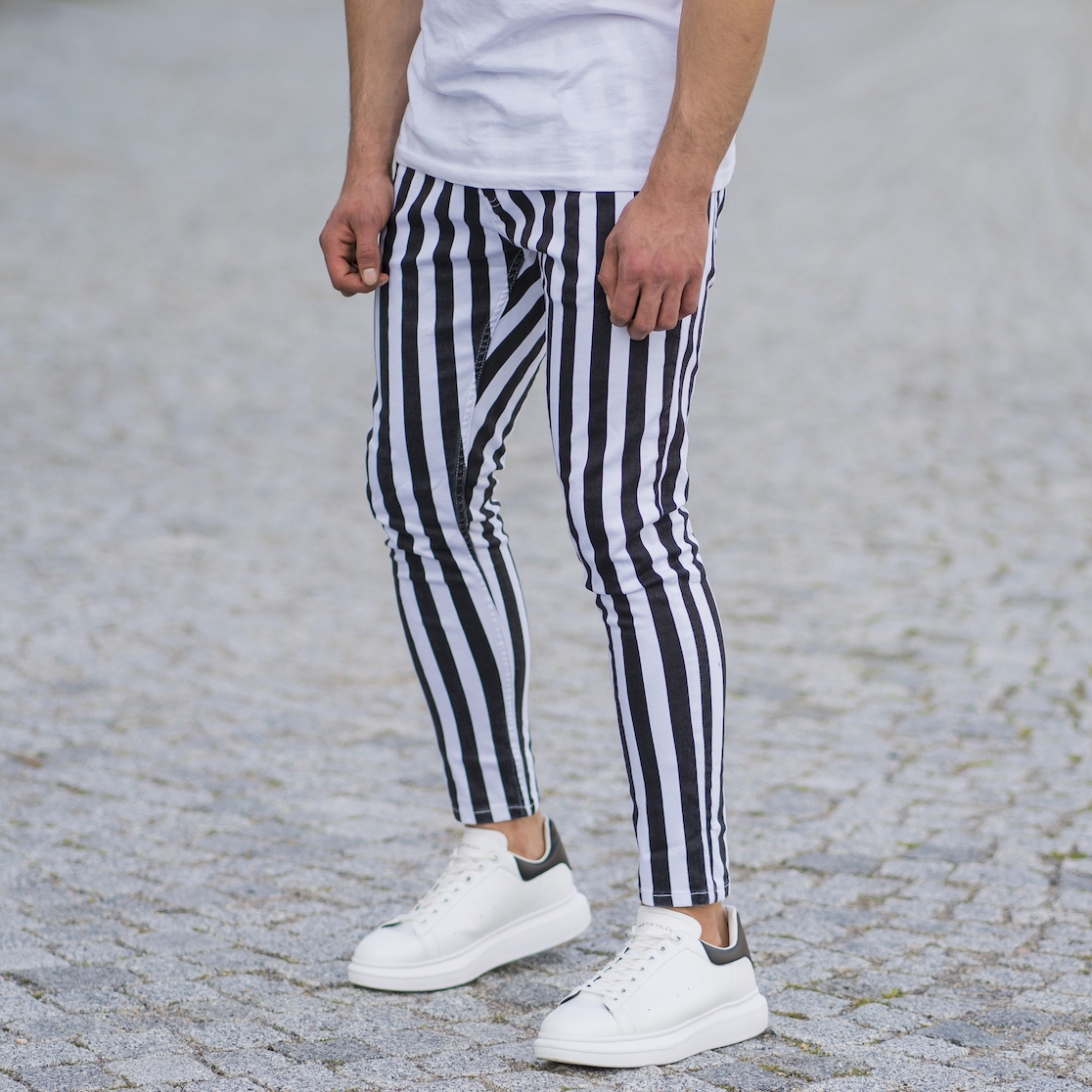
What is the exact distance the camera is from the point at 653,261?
201 centimetres

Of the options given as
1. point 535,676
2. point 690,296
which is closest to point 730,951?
point 690,296

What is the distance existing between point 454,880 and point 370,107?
1309 mm

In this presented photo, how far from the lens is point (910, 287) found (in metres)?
10.9

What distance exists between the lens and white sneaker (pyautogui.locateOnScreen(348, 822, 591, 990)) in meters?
2.44

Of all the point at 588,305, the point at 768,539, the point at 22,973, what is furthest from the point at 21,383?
the point at 588,305

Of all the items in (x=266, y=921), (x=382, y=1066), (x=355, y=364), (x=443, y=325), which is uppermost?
(x=443, y=325)

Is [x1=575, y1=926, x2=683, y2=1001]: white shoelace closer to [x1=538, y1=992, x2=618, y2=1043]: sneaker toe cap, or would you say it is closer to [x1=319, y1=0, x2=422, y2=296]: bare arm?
→ [x1=538, y1=992, x2=618, y2=1043]: sneaker toe cap

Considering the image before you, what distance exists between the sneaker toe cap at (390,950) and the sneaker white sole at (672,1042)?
0.36 m

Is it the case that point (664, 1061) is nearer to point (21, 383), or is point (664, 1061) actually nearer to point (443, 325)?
point (443, 325)

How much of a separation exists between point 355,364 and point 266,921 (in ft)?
20.4

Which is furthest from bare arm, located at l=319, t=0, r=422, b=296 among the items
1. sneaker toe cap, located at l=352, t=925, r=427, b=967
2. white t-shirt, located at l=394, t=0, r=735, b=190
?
sneaker toe cap, located at l=352, t=925, r=427, b=967

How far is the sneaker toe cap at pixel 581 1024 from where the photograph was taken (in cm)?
209

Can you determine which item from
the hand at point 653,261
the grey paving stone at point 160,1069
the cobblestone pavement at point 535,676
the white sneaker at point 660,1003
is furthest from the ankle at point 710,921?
the hand at point 653,261

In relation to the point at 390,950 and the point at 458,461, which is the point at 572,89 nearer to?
the point at 458,461
